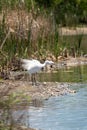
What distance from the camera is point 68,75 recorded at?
19.5 meters

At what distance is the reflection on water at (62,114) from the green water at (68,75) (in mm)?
3329

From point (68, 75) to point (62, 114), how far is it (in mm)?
7130

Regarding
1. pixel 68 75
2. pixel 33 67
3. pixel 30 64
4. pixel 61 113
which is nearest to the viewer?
pixel 61 113

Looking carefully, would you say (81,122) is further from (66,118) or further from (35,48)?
(35,48)

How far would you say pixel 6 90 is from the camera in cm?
881

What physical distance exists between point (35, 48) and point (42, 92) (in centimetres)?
672

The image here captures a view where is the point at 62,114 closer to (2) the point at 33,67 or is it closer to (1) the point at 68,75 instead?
(2) the point at 33,67

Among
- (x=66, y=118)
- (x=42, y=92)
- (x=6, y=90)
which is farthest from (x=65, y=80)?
(x=6, y=90)

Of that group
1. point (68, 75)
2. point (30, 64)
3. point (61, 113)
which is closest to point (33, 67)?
point (30, 64)

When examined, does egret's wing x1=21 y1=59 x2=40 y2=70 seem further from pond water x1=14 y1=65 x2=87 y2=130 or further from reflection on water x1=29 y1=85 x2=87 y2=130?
reflection on water x1=29 y1=85 x2=87 y2=130

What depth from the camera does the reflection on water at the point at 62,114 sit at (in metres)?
11.2

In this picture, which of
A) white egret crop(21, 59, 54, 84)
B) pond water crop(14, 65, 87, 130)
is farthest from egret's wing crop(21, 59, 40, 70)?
pond water crop(14, 65, 87, 130)

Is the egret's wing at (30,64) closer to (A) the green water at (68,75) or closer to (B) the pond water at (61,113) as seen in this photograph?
(A) the green water at (68,75)

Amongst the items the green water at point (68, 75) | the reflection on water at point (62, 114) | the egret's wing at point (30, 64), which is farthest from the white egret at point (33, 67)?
the reflection on water at point (62, 114)
